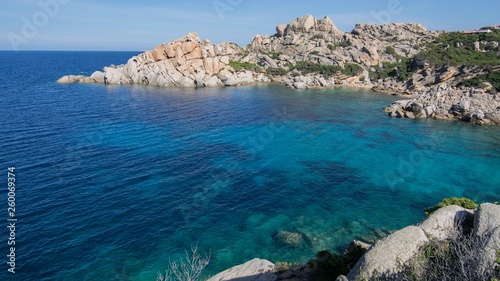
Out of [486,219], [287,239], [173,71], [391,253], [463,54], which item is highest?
[463,54]

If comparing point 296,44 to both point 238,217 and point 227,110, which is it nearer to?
point 227,110

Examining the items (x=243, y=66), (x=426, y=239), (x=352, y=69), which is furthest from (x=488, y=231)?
(x=243, y=66)

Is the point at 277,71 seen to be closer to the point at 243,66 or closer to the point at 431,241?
the point at 243,66

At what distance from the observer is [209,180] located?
40.1 metres

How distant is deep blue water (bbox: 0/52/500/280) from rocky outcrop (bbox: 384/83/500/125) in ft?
15.3

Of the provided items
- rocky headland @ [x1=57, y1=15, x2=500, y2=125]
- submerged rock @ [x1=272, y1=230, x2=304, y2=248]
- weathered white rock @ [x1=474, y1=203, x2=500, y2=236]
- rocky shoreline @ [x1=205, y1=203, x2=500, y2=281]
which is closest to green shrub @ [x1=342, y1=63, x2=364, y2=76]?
rocky headland @ [x1=57, y1=15, x2=500, y2=125]

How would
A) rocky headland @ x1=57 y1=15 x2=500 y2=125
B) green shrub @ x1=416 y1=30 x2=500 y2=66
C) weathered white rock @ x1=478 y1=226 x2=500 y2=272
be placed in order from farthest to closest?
1. green shrub @ x1=416 y1=30 x2=500 y2=66
2. rocky headland @ x1=57 y1=15 x2=500 y2=125
3. weathered white rock @ x1=478 y1=226 x2=500 y2=272

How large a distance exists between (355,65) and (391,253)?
134 metres

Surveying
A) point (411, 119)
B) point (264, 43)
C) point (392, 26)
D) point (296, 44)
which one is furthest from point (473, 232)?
point (392, 26)

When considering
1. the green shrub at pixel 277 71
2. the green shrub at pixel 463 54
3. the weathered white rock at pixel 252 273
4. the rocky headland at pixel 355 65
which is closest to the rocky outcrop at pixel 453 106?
the rocky headland at pixel 355 65

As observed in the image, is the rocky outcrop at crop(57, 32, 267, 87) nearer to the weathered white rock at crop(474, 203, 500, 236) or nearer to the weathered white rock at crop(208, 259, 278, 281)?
the weathered white rock at crop(208, 259, 278, 281)

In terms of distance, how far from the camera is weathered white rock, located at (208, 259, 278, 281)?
20203mm

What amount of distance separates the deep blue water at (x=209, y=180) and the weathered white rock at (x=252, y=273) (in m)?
3.86

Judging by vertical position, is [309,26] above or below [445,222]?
above
